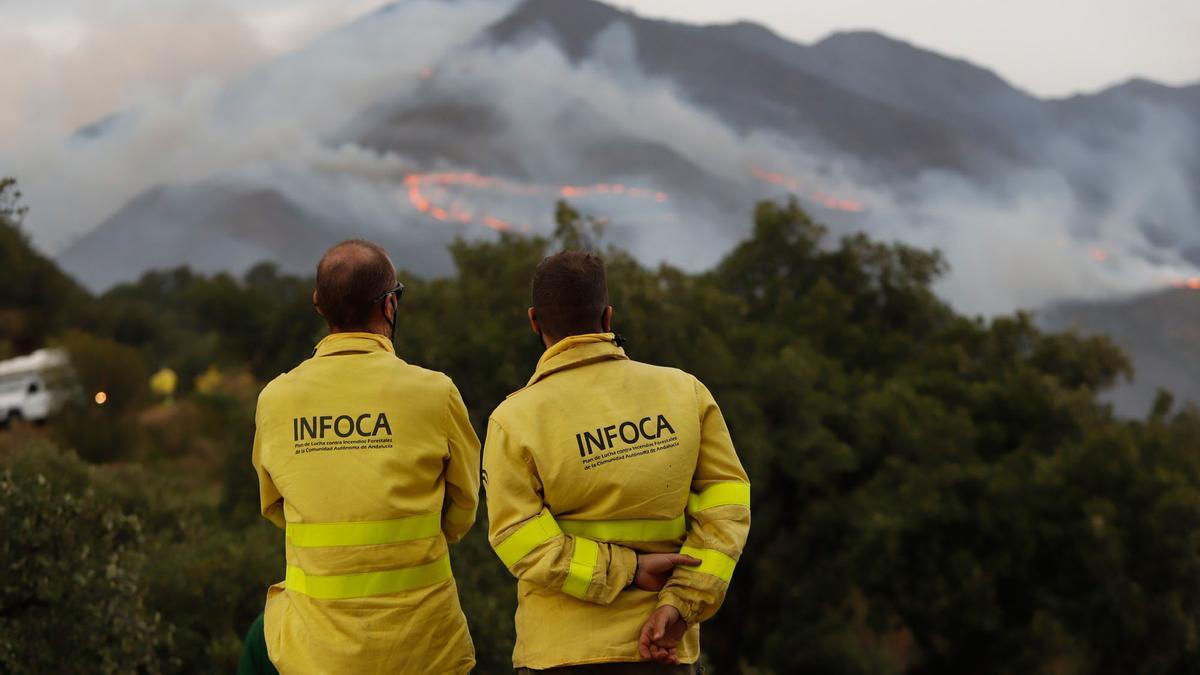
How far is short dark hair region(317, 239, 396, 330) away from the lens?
178 inches

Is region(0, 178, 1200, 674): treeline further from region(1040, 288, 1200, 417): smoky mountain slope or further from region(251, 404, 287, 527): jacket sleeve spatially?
region(1040, 288, 1200, 417): smoky mountain slope

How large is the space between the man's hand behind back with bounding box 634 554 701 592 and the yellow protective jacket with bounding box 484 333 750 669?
3cm

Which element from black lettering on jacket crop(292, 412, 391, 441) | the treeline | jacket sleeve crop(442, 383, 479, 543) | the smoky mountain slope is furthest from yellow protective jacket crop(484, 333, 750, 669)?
the smoky mountain slope

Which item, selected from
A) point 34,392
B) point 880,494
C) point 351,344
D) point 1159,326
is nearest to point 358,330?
point 351,344

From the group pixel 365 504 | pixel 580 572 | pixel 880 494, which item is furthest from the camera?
pixel 880 494

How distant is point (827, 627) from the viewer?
29250 mm

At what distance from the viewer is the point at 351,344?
4.55 m

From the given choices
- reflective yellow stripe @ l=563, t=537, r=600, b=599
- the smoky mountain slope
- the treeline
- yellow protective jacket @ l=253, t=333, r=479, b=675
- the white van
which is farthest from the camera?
the smoky mountain slope

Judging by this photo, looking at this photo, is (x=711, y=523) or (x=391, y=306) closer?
(x=711, y=523)

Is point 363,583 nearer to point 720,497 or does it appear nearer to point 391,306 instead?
point 391,306

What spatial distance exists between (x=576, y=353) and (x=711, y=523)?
87 cm

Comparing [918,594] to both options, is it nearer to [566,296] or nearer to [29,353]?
[566,296]

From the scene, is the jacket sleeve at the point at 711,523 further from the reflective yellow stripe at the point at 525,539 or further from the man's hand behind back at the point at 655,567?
the reflective yellow stripe at the point at 525,539

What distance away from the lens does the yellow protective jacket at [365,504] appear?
430 centimetres
